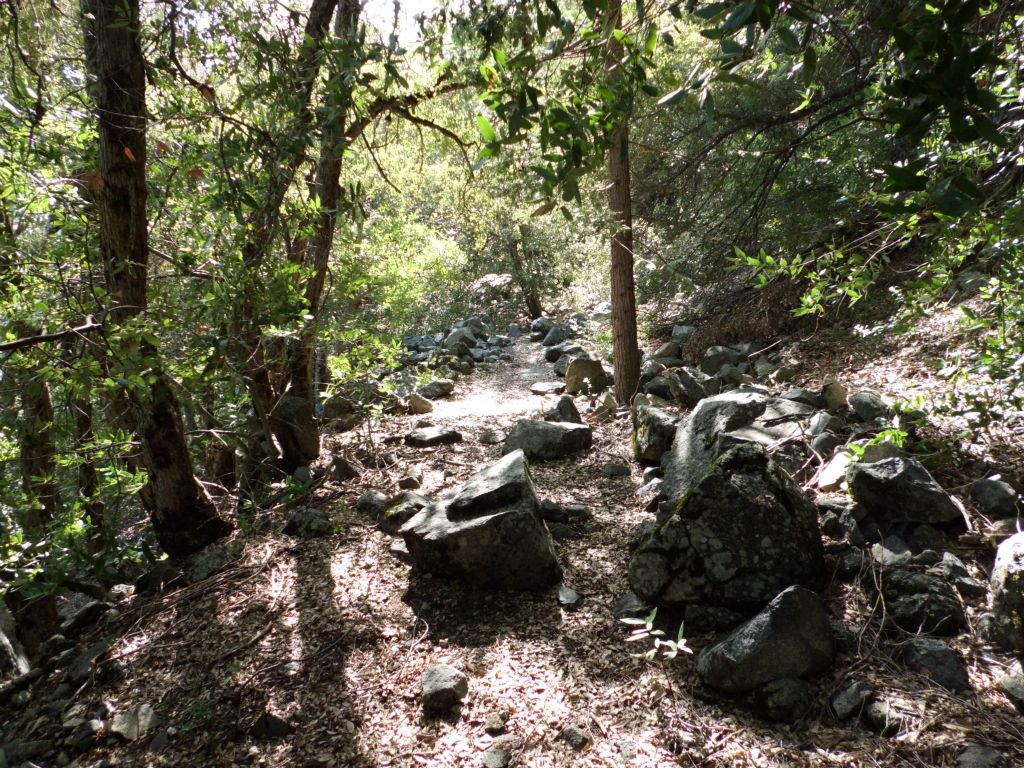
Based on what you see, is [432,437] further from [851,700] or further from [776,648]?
[851,700]

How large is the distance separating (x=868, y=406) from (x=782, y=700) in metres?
2.78

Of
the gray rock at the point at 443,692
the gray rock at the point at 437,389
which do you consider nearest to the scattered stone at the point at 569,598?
the gray rock at the point at 443,692

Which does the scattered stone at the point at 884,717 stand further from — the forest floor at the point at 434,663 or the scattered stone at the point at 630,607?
the scattered stone at the point at 630,607

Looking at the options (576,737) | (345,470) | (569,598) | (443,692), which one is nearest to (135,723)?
(443,692)

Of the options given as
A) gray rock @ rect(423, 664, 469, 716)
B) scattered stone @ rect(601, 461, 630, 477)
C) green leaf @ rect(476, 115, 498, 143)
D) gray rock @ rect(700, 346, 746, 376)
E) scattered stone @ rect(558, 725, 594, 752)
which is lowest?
scattered stone @ rect(558, 725, 594, 752)

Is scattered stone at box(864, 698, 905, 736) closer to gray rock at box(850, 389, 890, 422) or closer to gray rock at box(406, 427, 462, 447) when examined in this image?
gray rock at box(850, 389, 890, 422)

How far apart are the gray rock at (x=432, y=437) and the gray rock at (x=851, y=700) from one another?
183 inches

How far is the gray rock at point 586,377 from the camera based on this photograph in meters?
8.79

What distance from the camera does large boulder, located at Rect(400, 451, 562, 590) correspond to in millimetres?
3623

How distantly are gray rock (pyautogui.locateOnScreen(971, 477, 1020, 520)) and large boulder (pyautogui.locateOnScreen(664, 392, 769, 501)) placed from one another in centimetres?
148

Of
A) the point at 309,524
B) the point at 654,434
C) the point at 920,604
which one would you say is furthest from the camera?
the point at 654,434

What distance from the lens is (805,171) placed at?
6820 mm

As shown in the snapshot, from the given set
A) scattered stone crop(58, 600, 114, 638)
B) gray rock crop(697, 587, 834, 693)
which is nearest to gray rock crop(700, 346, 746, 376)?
gray rock crop(697, 587, 834, 693)

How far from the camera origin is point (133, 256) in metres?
3.74
